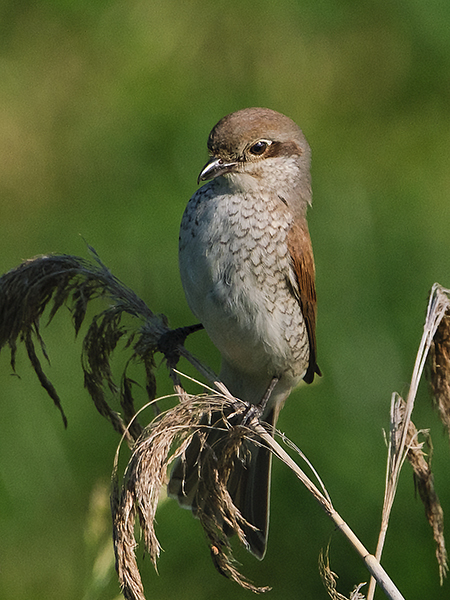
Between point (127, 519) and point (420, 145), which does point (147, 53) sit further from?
point (127, 519)

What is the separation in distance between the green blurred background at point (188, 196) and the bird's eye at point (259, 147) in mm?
715

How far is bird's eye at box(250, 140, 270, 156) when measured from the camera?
332 centimetres

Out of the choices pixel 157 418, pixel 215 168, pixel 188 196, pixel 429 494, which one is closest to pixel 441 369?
pixel 429 494

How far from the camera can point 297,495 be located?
4113 mm

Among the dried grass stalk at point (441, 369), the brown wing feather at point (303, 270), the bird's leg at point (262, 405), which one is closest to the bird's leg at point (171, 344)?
the bird's leg at point (262, 405)

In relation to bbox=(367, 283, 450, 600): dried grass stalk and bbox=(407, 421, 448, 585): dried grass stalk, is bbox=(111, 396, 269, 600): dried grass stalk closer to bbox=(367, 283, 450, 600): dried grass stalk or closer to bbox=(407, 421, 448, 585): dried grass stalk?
bbox=(367, 283, 450, 600): dried grass stalk

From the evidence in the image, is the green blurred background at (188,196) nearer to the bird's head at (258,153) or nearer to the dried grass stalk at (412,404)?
the bird's head at (258,153)

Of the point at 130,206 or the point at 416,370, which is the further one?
the point at 130,206

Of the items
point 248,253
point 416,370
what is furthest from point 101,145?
point 416,370

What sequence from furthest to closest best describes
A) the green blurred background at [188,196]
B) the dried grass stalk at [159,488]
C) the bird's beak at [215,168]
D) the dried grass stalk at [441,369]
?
1. the green blurred background at [188,196]
2. the bird's beak at [215,168]
3. the dried grass stalk at [441,369]
4. the dried grass stalk at [159,488]

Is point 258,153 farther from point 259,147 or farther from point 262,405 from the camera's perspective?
point 262,405

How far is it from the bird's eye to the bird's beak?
0.34 feet

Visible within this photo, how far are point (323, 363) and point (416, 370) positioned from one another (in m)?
1.99

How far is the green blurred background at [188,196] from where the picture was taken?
153 inches
